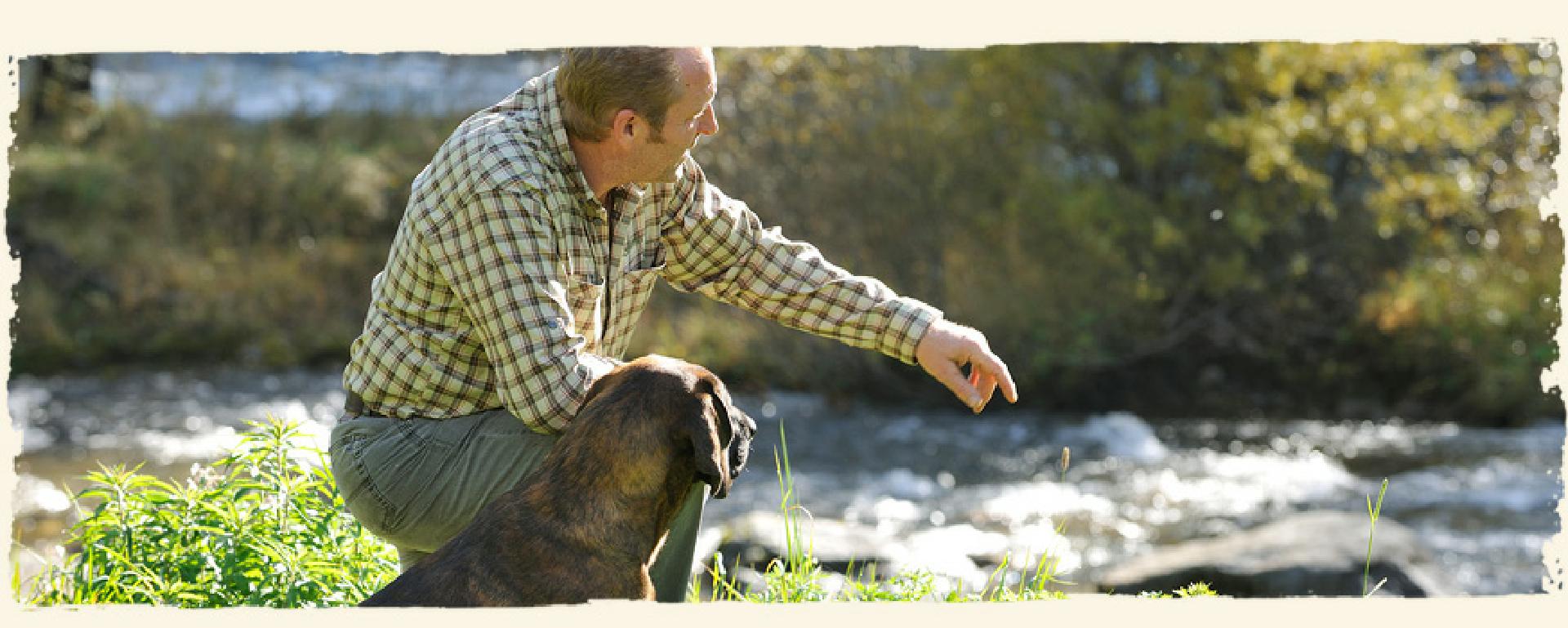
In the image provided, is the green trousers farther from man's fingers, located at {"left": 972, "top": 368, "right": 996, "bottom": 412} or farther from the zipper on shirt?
man's fingers, located at {"left": 972, "top": 368, "right": 996, "bottom": 412}

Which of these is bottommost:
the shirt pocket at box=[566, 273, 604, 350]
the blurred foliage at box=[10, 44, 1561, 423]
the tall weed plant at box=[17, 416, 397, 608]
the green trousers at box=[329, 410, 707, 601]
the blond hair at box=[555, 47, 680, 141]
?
the tall weed plant at box=[17, 416, 397, 608]

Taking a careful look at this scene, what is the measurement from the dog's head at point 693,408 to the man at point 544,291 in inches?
6.6

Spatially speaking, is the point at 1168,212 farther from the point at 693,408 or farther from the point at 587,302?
the point at 693,408

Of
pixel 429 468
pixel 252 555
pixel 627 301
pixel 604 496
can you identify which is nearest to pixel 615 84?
pixel 627 301

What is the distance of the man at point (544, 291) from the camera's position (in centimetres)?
401

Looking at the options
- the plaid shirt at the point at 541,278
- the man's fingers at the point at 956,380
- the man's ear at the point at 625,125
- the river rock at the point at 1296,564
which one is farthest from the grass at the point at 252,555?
the river rock at the point at 1296,564

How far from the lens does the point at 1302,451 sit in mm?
14188

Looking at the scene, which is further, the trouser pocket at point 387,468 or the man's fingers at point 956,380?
the trouser pocket at point 387,468

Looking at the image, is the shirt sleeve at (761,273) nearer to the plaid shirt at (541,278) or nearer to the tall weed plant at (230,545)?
the plaid shirt at (541,278)

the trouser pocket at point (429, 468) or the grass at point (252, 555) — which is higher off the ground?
the trouser pocket at point (429, 468)

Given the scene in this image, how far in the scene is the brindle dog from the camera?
3.88 meters

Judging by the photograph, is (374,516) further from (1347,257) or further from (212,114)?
(212,114)

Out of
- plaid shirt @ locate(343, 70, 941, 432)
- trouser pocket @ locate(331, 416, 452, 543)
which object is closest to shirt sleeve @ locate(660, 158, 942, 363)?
plaid shirt @ locate(343, 70, 941, 432)

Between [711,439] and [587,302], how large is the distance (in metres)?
0.79
